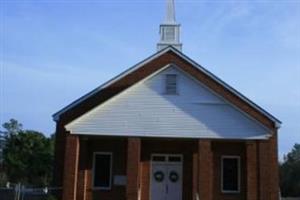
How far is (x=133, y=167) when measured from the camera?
86.1 feet

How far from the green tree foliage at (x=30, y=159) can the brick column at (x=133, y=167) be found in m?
47.0

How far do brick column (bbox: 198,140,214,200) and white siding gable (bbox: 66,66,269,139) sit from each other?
1.71 ft

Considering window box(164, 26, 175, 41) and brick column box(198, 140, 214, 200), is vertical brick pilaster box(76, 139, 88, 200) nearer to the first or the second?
brick column box(198, 140, 214, 200)

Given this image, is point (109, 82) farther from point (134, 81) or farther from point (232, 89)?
point (232, 89)

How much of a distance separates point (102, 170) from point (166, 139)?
144 inches

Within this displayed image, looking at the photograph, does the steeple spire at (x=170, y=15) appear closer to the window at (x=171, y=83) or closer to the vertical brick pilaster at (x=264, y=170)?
the window at (x=171, y=83)

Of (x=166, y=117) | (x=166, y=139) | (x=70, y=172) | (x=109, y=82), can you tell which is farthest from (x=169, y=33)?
(x=70, y=172)

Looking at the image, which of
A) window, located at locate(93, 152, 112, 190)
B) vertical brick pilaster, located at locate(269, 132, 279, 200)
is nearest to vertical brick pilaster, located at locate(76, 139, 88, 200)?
window, located at locate(93, 152, 112, 190)

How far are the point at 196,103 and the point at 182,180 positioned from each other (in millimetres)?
4180

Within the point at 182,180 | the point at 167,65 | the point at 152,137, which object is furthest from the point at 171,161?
the point at 167,65

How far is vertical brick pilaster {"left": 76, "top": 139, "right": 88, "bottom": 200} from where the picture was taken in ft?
91.1

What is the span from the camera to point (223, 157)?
28.8 m

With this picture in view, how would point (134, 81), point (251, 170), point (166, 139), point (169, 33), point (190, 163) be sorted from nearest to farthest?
point (251, 170), point (166, 139), point (190, 163), point (134, 81), point (169, 33)

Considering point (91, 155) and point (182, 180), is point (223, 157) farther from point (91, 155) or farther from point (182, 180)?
point (91, 155)
